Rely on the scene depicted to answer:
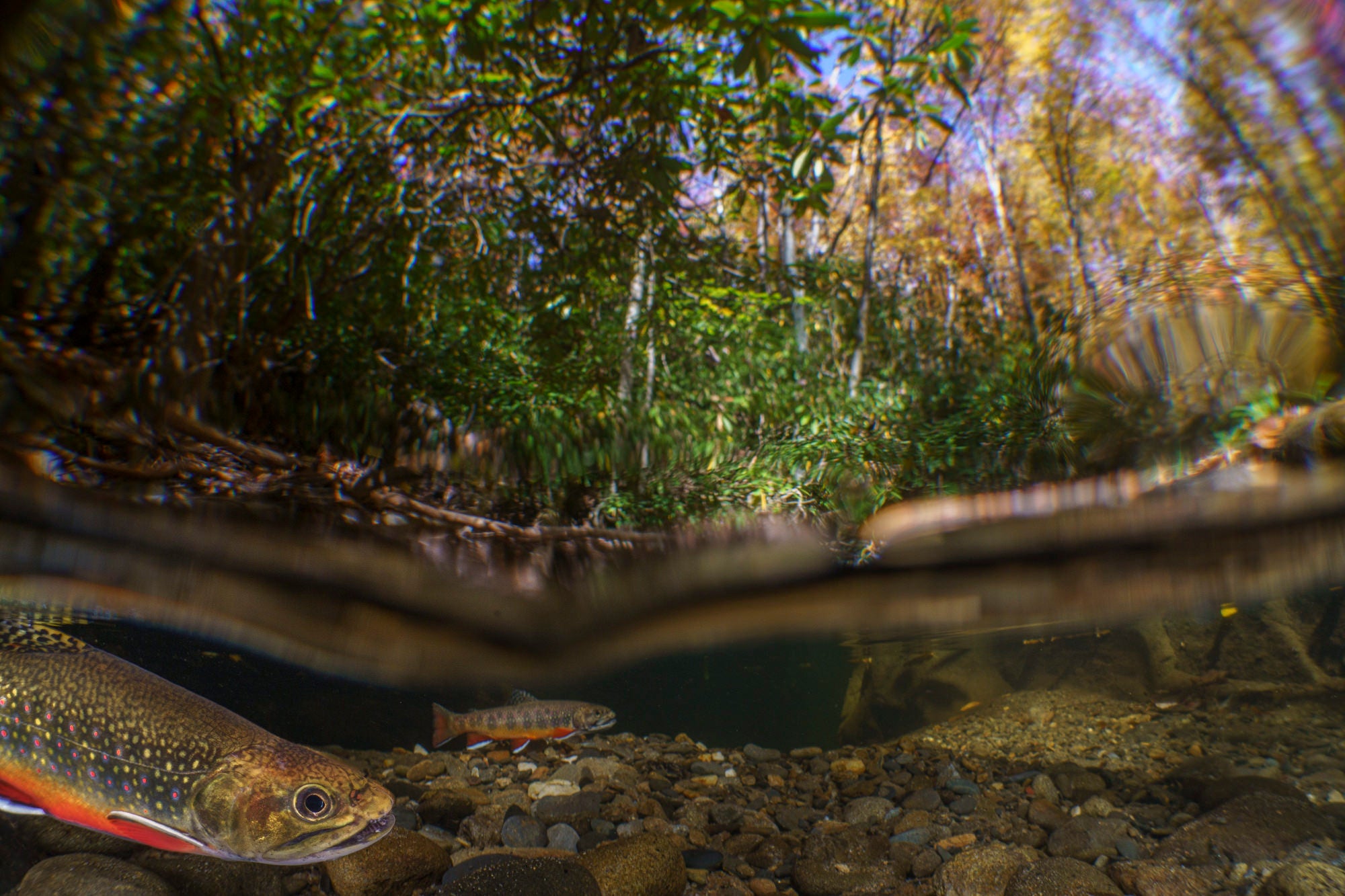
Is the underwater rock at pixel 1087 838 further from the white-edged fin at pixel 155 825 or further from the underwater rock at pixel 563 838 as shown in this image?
the white-edged fin at pixel 155 825

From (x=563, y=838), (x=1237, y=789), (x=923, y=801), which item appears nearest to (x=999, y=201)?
(x=563, y=838)

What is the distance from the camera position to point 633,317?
1.33m

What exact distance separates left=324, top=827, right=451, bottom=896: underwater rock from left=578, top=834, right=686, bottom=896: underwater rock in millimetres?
648

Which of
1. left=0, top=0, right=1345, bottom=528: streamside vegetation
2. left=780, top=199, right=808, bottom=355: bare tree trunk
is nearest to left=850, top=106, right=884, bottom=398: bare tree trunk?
left=0, top=0, right=1345, bottom=528: streamside vegetation

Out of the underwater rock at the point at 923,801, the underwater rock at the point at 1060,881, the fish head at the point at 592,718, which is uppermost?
the fish head at the point at 592,718

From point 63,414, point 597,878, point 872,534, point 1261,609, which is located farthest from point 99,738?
point 1261,609

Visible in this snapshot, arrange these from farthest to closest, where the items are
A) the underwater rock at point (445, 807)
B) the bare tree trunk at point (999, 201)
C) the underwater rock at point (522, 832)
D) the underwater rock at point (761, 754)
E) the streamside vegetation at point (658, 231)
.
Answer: the underwater rock at point (761, 754) < the underwater rock at point (445, 807) < the underwater rock at point (522, 832) < the bare tree trunk at point (999, 201) < the streamside vegetation at point (658, 231)

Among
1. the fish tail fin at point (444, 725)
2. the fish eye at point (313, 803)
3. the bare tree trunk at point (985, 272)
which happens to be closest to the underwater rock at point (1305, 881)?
the bare tree trunk at point (985, 272)

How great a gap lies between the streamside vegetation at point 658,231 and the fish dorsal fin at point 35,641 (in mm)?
772

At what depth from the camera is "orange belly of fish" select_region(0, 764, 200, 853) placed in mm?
1462

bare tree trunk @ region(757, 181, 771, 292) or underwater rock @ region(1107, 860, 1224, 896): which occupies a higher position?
bare tree trunk @ region(757, 181, 771, 292)

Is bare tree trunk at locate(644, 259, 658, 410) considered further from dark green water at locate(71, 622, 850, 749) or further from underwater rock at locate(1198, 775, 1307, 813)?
underwater rock at locate(1198, 775, 1307, 813)

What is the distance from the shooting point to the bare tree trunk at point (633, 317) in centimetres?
129

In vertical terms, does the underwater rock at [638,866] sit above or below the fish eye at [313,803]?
below
